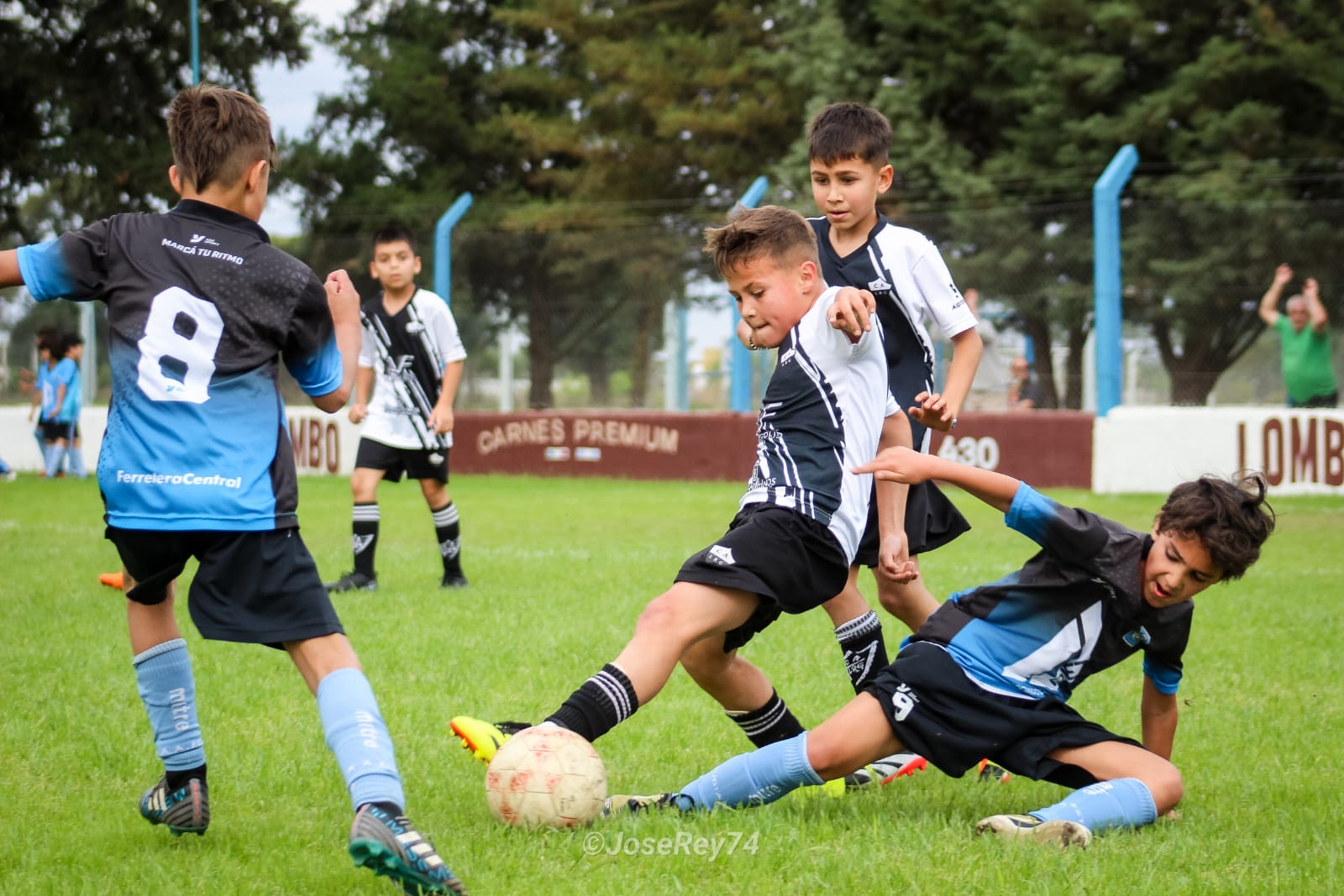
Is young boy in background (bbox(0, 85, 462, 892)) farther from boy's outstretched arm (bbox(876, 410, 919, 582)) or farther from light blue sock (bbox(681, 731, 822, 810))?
boy's outstretched arm (bbox(876, 410, 919, 582))

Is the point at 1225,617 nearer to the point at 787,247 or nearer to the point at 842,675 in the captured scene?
the point at 842,675

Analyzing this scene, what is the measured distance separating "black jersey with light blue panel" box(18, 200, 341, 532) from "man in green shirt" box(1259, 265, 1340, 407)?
11849 mm

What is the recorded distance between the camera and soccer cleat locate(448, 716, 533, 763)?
367 centimetres

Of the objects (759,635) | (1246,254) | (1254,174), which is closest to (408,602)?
(759,635)

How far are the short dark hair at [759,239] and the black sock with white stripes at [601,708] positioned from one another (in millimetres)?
1115

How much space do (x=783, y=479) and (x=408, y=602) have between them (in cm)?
399

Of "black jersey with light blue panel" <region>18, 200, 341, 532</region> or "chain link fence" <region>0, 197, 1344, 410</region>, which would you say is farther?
"chain link fence" <region>0, 197, 1344, 410</region>

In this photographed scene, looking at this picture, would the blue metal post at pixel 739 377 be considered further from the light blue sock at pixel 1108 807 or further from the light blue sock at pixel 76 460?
the light blue sock at pixel 1108 807

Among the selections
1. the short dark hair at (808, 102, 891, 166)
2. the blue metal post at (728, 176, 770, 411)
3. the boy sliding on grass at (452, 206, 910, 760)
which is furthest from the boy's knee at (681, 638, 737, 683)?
the blue metal post at (728, 176, 770, 411)

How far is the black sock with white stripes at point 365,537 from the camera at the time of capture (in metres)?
7.81

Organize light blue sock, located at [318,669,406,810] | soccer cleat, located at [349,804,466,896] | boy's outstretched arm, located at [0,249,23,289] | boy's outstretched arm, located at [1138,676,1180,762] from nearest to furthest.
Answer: soccer cleat, located at [349,804,466,896] < light blue sock, located at [318,669,406,810] < boy's outstretched arm, located at [0,249,23,289] < boy's outstretched arm, located at [1138,676,1180,762]

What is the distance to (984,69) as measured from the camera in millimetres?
24125

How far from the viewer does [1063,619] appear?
3547 mm

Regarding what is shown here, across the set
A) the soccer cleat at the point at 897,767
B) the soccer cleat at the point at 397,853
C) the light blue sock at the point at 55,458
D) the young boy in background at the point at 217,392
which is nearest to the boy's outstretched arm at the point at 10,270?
the young boy in background at the point at 217,392
